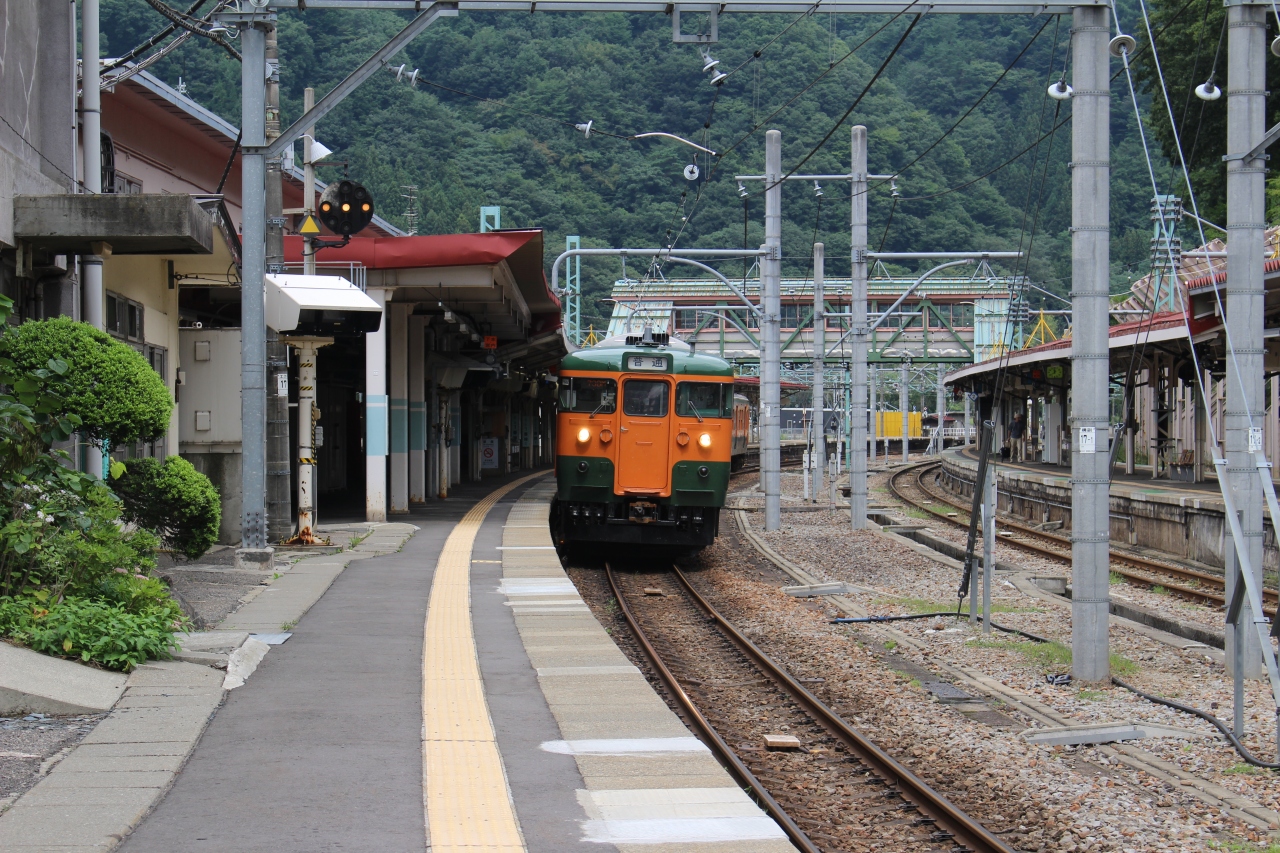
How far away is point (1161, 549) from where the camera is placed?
20828 millimetres

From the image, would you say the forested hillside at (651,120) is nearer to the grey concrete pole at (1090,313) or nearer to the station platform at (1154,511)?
the station platform at (1154,511)

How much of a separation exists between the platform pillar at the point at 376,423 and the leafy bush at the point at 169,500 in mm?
9023

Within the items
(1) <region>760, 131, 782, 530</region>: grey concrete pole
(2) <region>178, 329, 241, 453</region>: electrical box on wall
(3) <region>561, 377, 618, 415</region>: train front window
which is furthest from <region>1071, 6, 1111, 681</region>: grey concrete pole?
(1) <region>760, 131, 782, 530</region>: grey concrete pole

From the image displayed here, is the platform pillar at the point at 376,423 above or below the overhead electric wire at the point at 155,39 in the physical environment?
below

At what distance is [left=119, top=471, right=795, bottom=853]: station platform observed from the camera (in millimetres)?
4641

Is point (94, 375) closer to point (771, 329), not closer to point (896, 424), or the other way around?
point (771, 329)

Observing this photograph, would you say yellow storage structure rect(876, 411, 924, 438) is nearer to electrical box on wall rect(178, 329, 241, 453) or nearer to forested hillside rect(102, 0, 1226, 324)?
forested hillside rect(102, 0, 1226, 324)

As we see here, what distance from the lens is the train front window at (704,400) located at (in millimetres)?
17203

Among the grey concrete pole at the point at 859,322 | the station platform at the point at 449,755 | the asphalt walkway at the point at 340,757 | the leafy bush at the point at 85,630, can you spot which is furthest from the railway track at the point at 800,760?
the grey concrete pole at the point at 859,322

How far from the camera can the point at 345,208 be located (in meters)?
14.7

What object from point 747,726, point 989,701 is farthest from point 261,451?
point 989,701

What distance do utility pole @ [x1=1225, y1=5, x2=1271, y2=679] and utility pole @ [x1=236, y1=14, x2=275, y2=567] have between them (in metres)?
8.03

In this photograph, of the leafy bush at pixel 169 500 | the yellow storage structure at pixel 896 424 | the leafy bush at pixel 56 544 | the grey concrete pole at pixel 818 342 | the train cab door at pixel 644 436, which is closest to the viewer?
the leafy bush at pixel 56 544

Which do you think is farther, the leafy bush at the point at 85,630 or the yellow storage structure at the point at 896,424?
the yellow storage structure at the point at 896,424
